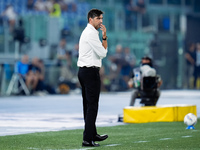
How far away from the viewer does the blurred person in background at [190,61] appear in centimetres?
3609

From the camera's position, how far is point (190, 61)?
36.6m

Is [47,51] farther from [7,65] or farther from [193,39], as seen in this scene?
[193,39]

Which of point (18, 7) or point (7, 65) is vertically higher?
point (18, 7)

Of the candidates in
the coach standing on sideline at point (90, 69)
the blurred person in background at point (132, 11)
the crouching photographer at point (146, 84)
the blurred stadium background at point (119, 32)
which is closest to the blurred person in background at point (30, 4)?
the blurred stadium background at point (119, 32)

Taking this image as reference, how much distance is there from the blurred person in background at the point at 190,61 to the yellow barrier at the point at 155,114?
22.3 metres

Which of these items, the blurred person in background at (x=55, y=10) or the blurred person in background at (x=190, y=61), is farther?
the blurred person in background at (x=190, y=61)

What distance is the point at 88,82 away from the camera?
8789mm

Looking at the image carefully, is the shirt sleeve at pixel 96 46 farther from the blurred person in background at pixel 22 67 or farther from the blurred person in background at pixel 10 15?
the blurred person in background at pixel 10 15

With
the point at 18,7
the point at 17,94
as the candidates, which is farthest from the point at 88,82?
the point at 18,7

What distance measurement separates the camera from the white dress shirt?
877 centimetres

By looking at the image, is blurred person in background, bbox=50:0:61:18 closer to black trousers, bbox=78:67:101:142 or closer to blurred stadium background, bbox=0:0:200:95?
blurred stadium background, bbox=0:0:200:95

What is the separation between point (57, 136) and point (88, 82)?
77.4 inches

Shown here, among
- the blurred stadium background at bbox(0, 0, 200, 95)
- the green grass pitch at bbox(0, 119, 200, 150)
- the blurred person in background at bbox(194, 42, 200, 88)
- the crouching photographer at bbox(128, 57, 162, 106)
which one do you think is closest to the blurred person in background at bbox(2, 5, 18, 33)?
the blurred stadium background at bbox(0, 0, 200, 95)

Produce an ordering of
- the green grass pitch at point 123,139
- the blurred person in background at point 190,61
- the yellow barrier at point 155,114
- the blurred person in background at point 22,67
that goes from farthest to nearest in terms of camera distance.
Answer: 1. the blurred person in background at point 190,61
2. the blurred person in background at point 22,67
3. the yellow barrier at point 155,114
4. the green grass pitch at point 123,139
